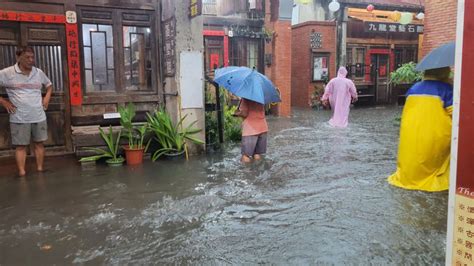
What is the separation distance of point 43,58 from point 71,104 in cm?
93

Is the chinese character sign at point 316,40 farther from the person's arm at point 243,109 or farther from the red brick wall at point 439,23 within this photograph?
the person's arm at point 243,109

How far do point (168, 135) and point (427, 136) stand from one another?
4365 mm

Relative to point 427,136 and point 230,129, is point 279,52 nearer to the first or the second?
point 230,129

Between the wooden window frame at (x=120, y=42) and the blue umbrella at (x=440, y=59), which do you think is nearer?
the blue umbrella at (x=440, y=59)

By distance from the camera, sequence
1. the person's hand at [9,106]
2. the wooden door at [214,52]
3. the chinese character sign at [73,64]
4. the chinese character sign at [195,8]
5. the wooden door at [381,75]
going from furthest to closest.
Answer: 1. the wooden door at [381,75]
2. the wooden door at [214,52]
3. the chinese character sign at [73,64]
4. the chinese character sign at [195,8]
5. the person's hand at [9,106]

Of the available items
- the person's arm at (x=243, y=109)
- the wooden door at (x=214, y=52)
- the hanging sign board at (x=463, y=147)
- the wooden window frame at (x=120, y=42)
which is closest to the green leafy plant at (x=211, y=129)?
the wooden window frame at (x=120, y=42)

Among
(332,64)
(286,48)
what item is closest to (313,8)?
(332,64)

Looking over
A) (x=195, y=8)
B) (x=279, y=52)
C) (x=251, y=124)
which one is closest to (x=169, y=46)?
(x=195, y=8)

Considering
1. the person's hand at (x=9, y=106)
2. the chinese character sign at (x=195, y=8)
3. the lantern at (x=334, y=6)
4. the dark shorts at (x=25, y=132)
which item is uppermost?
the lantern at (x=334, y=6)

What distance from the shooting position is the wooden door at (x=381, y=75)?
2039 cm

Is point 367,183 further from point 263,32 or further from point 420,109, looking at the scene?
point 263,32

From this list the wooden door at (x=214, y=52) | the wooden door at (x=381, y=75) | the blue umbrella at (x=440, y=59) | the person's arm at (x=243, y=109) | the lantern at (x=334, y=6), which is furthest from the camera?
the wooden door at (x=381, y=75)

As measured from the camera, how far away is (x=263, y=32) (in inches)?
562

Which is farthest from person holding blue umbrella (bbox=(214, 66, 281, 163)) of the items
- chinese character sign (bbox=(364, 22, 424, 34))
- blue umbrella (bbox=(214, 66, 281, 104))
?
chinese character sign (bbox=(364, 22, 424, 34))
